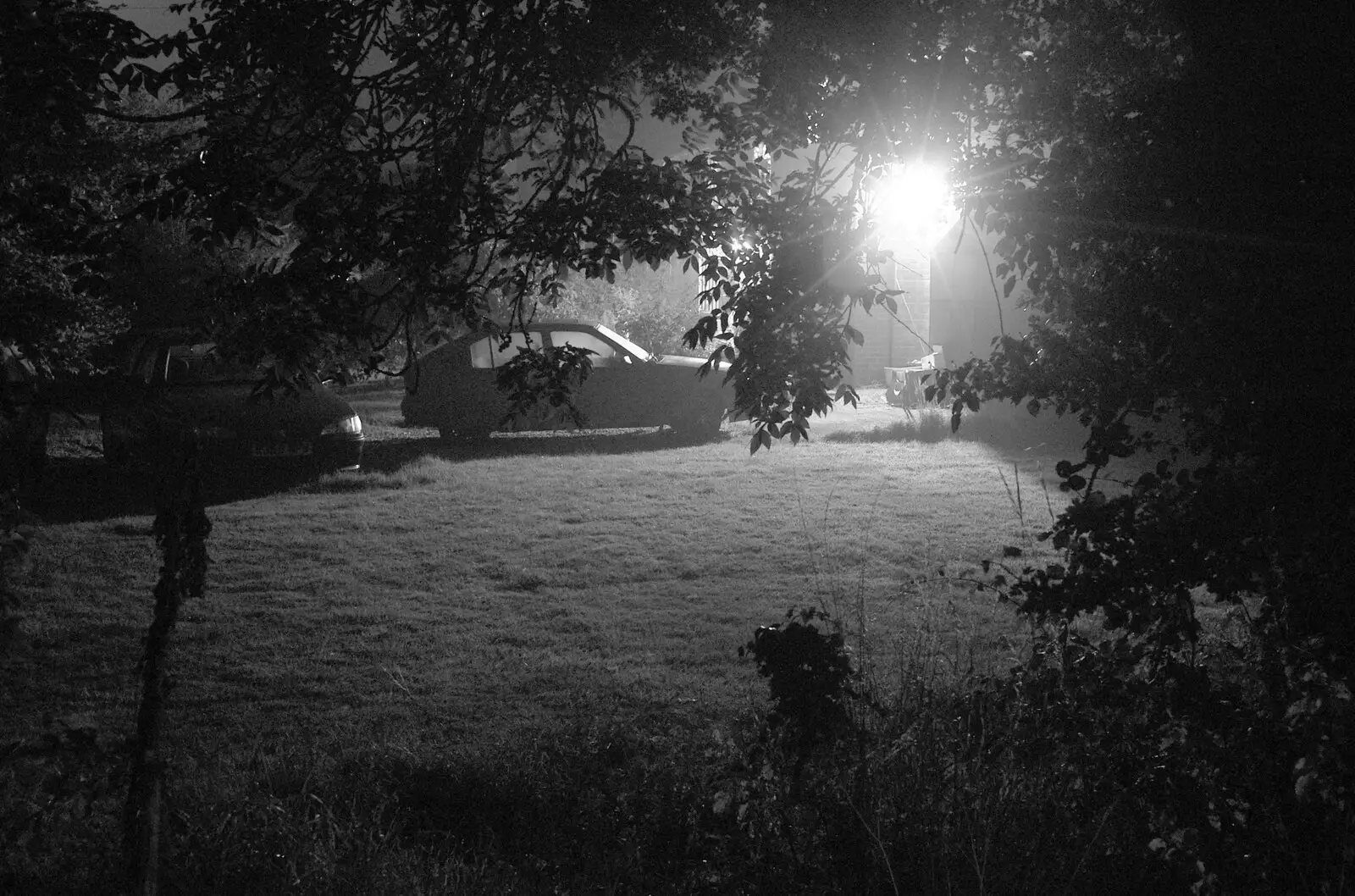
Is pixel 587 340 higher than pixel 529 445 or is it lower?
higher

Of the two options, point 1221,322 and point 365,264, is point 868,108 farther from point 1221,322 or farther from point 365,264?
point 365,264

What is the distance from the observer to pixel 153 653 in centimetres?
252

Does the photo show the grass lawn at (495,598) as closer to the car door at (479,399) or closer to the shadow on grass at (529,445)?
the shadow on grass at (529,445)

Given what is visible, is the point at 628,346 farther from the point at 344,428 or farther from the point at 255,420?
the point at 255,420

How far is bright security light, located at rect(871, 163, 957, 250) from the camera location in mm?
4312

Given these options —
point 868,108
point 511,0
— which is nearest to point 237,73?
point 511,0

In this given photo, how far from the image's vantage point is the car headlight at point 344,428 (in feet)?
38.1

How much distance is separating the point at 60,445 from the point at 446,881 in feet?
37.2

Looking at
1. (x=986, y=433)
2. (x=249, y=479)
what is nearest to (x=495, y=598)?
(x=249, y=479)

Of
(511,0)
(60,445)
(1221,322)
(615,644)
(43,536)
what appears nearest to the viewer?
(1221,322)

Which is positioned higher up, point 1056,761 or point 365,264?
point 365,264

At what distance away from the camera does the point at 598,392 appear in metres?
15.5

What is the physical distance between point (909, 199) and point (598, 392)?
11.2 m

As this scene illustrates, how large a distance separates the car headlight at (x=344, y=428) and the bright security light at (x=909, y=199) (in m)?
8.25
